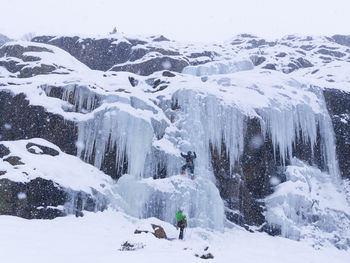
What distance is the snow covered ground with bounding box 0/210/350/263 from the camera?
6.22 meters

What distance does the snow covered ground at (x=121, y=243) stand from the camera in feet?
20.4

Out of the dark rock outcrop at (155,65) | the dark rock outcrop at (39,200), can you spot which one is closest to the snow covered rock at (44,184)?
the dark rock outcrop at (39,200)

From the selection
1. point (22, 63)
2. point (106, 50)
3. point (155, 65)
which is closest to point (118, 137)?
point (22, 63)

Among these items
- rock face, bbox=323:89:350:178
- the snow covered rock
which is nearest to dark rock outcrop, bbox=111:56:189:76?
rock face, bbox=323:89:350:178

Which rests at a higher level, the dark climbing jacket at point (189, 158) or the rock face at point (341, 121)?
the rock face at point (341, 121)

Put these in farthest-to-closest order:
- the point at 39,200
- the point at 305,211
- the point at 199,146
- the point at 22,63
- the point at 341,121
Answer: the point at 22,63 < the point at 341,121 < the point at 199,146 < the point at 305,211 < the point at 39,200

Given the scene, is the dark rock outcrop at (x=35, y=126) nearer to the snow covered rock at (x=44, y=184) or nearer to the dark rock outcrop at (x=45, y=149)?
the dark rock outcrop at (x=45, y=149)

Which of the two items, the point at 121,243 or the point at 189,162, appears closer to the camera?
the point at 121,243

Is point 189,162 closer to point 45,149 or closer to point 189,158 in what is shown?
point 189,158

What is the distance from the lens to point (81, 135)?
46.6ft

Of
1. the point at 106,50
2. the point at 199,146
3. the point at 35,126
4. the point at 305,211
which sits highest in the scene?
the point at 106,50

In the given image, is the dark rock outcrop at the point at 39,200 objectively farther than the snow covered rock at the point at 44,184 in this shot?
No

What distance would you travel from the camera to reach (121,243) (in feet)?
27.2

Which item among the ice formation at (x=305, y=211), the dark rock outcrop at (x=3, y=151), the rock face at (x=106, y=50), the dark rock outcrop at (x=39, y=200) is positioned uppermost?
the rock face at (x=106, y=50)
